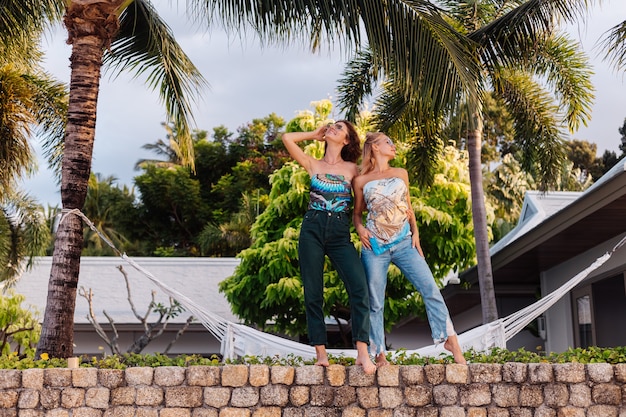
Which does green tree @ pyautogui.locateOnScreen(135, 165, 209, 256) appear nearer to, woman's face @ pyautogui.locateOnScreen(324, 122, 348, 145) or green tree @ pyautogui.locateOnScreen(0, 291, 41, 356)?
green tree @ pyautogui.locateOnScreen(0, 291, 41, 356)

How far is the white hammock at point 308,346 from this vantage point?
6.25 meters

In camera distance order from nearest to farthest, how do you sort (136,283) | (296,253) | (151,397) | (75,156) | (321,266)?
(321,266)
(151,397)
(75,156)
(296,253)
(136,283)

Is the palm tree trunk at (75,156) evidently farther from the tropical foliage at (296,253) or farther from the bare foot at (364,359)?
the tropical foliage at (296,253)

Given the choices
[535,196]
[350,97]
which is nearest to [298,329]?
[350,97]

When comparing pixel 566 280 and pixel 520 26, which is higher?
pixel 520 26

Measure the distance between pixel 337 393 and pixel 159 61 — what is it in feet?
17.4

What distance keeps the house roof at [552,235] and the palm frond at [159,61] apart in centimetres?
432

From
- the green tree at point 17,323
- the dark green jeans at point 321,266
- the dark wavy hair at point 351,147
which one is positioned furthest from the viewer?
the green tree at point 17,323

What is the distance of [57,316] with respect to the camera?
689cm

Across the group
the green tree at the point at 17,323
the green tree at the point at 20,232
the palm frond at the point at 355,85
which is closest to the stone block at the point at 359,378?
the palm frond at the point at 355,85

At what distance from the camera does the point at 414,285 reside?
519cm

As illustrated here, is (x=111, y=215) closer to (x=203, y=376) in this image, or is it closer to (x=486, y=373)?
(x=203, y=376)

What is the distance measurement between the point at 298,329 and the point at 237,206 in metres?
13.4

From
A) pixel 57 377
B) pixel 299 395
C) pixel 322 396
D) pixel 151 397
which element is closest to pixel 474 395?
pixel 322 396
